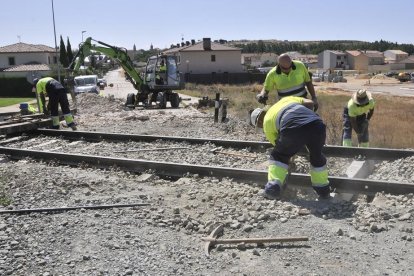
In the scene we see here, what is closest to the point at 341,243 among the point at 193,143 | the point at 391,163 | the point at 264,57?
the point at 391,163

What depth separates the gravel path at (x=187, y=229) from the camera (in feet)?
13.5

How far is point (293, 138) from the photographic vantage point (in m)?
5.40

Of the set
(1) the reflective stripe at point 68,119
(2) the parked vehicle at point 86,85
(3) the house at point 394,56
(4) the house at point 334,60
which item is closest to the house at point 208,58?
(2) the parked vehicle at point 86,85

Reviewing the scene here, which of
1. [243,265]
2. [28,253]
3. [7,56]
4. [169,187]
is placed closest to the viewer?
[243,265]

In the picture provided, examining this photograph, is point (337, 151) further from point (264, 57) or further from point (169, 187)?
point (264, 57)

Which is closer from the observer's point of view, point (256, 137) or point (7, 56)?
point (256, 137)

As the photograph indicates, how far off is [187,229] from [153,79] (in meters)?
19.1

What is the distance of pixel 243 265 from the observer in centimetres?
411

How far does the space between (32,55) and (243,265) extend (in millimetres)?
73231

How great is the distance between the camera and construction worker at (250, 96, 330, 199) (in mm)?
5398

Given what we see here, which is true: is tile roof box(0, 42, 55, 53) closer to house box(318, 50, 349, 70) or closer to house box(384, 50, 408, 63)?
house box(318, 50, 349, 70)

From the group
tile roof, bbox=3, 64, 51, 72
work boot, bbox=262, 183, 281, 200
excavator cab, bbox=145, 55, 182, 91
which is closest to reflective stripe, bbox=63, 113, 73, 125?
work boot, bbox=262, 183, 281, 200

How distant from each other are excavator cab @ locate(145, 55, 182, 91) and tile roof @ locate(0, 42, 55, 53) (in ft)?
172

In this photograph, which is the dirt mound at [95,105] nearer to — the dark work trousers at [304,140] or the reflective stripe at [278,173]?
the reflective stripe at [278,173]
